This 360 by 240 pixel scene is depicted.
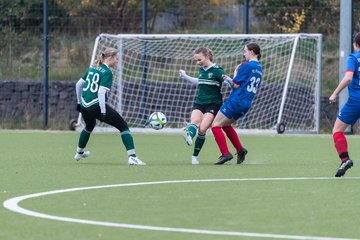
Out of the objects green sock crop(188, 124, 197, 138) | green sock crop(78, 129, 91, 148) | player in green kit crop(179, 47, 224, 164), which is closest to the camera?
green sock crop(78, 129, 91, 148)

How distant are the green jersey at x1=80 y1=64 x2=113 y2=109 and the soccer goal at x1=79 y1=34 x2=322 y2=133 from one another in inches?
396

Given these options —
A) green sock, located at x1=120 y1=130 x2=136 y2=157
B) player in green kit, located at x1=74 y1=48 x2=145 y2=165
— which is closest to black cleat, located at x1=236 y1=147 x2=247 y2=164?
player in green kit, located at x1=74 y1=48 x2=145 y2=165

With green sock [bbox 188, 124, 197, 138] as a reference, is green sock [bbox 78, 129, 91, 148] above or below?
below

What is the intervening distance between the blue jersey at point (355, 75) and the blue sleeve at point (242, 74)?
2356 mm

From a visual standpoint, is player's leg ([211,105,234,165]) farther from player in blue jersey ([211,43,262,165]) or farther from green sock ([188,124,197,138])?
green sock ([188,124,197,138])

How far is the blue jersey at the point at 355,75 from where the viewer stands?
1248 centimetres

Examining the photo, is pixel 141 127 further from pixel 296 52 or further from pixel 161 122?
pixel 161 122

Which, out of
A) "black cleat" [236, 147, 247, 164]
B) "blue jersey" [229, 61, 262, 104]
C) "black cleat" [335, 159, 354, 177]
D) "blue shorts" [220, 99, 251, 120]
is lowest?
"black cleat" [236, 147, 247, 164]

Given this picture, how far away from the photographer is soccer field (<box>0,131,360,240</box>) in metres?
8.02

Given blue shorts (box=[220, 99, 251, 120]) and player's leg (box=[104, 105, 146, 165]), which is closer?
player's leg (box=[104, 105, 146, 165])

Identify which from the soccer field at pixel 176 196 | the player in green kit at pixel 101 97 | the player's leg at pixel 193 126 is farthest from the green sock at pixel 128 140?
the player's leg at pixel 193 126

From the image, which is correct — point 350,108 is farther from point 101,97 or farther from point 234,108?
point 101,97

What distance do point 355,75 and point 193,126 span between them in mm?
3212

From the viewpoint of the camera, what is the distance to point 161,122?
1585cm
